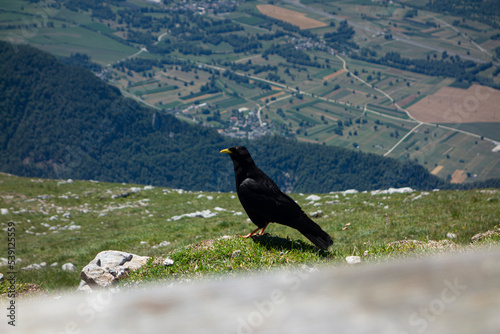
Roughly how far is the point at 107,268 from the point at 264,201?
4.27 meters

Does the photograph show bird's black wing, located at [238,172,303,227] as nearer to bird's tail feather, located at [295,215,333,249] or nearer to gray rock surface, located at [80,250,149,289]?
bird's tail feather, located at [295,215,333,249]

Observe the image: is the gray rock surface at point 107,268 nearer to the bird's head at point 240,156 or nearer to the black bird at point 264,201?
the black bird at point 264,201

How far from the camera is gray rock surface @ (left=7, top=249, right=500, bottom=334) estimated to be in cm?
201

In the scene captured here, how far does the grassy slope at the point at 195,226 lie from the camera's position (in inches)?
368

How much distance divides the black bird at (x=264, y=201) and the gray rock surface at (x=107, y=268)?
3.29 meters

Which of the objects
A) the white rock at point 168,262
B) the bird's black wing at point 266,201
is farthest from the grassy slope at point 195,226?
the bird's black wing at point 266,201

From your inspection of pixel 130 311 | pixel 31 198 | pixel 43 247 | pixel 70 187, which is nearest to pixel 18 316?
pixel 130 311

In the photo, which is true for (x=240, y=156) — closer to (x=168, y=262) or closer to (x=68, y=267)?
(x=168, y=262)

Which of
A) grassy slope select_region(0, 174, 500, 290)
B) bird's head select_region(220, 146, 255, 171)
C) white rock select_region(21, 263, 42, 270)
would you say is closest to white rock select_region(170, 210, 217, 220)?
grassy slope select_region(0, 174, 500, 290)

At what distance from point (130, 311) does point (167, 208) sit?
2858 cm

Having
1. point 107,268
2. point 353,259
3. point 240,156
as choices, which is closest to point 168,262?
point 107,268

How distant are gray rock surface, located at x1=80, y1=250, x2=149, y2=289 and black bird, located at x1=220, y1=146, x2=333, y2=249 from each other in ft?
10.8

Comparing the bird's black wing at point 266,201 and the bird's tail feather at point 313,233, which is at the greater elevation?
the bird's black wing at point 266,201

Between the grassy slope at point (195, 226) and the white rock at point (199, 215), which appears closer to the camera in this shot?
the grassy slope at point (195, 226)
